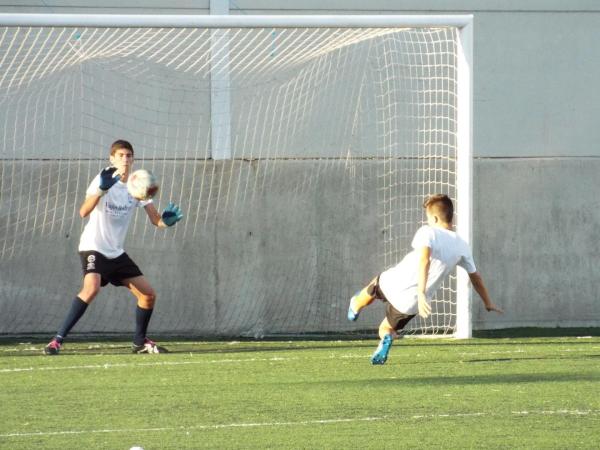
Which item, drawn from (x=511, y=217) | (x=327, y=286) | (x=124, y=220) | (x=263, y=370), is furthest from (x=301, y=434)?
(x=511, y=217)

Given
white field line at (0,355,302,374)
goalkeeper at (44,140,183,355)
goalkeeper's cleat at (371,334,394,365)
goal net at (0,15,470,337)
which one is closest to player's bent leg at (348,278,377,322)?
goalkeeper's cleat at (371,334,394,365)

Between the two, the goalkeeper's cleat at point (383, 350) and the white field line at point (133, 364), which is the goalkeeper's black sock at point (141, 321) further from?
the goalkeeper's cleat at point (383, 350)

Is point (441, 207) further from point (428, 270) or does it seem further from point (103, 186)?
point (103, 186)

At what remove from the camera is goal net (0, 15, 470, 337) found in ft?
42.4

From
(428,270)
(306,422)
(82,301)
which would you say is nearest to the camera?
(306,422)

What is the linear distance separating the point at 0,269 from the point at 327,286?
3454mm

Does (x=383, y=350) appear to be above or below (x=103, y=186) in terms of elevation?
below

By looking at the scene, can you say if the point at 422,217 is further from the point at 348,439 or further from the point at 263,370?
the point at 348,439

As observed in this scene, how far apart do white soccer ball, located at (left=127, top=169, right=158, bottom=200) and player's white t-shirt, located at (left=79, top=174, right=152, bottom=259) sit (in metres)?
0.26

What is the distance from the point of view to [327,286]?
1337cm

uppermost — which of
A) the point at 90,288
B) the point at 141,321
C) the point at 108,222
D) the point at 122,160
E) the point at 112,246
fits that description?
the point at 122,160

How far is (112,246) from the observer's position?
10.5 metres

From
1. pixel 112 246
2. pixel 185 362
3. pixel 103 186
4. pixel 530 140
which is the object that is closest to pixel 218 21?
pixel 103 186

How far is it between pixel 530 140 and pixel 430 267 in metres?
6.37
